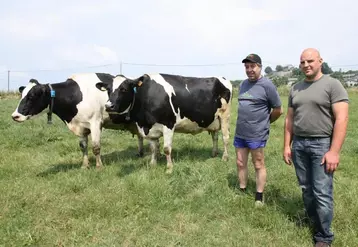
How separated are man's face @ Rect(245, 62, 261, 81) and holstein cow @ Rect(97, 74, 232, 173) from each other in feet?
8.22

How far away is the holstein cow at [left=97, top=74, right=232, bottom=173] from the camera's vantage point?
672 centimetres

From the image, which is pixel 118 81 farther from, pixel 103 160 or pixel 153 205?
pixel 153 205

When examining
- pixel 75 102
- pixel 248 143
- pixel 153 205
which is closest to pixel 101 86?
pixel 75 102

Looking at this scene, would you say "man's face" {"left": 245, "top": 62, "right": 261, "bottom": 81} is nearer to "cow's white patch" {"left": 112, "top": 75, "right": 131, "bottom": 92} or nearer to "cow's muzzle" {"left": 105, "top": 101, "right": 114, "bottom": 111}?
"cow's muzzle" {"left": 105, "top": 101, "right": 114, "bottom": 111}

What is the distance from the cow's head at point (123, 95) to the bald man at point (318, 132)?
3456mm

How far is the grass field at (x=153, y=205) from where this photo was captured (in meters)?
4.02

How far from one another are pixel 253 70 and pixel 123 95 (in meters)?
2.86

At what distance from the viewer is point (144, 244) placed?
3.90m

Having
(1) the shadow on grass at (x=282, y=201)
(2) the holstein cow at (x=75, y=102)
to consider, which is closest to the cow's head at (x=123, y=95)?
(2) the holstein cow at (x=75, y=102)

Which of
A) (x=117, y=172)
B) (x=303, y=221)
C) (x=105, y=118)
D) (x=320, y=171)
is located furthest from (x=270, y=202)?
(x=105, y=118)

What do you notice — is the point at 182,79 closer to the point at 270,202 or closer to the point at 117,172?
the point at 117,172

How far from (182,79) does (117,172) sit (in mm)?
2392

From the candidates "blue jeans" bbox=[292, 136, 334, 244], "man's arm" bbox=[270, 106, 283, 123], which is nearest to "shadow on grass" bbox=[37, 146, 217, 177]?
"man's arm" bbox=[270, 106, 283, 123]

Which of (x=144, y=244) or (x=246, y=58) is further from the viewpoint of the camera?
(x=246, y=58)
